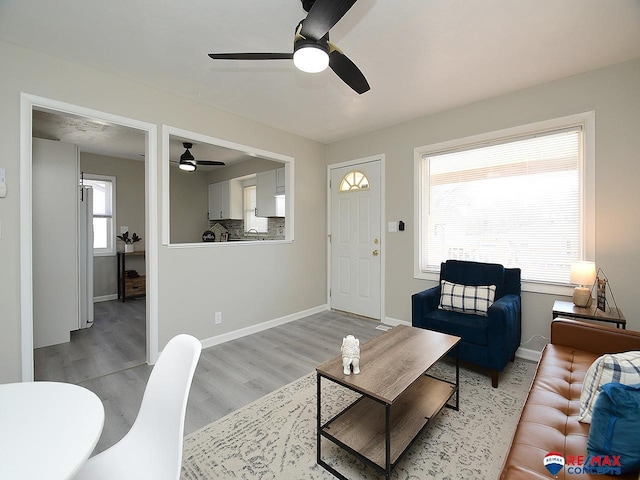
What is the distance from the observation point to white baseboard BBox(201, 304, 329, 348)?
10.8 feet

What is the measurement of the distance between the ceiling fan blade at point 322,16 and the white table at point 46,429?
173cm

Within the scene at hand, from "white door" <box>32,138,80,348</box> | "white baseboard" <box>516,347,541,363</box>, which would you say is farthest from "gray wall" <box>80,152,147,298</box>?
"white baseboard" <box>516,347,541,363</box>

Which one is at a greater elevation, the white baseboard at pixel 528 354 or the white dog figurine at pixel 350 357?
the white dog figurine at pixel 350 357

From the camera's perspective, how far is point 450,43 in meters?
2.17

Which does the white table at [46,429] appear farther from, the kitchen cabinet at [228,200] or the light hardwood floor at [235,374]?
the kitchen cabinet at [228,200]

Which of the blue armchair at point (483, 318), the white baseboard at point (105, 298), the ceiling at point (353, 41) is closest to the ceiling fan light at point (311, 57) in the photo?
the ceiling at point (353, 41)

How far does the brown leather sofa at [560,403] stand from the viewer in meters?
1.02

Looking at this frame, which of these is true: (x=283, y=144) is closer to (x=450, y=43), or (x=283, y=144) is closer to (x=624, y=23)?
(x=450, y=43)

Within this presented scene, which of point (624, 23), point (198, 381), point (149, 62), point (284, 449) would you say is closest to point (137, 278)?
point (198, 381)

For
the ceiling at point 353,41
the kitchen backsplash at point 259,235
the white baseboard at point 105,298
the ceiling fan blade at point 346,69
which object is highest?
the ceiling at point 353,41

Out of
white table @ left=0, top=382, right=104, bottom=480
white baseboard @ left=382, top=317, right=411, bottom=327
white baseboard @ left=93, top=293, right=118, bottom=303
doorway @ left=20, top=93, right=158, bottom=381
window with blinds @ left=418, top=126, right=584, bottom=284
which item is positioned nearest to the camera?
white table @ left=0, top=382, right=104, bottom=480

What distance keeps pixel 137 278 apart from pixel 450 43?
5890 mm

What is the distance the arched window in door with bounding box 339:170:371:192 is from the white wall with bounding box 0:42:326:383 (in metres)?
0.38

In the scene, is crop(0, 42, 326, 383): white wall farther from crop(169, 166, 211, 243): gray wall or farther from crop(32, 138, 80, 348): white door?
crop(169, 166, 211, 243): gray wall
